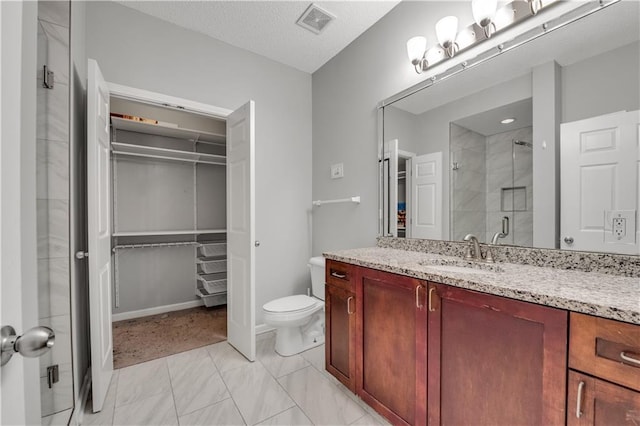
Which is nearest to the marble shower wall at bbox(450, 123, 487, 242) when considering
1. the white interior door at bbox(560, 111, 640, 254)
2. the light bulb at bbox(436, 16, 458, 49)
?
the white interior door at bbox(560, 111, 640, 254)

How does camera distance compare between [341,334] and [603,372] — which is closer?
[603,372]

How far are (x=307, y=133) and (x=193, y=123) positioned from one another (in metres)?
1.27

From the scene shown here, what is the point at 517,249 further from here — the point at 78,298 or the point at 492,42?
the point at 78,298

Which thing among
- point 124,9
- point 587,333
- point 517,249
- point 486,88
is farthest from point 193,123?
point 587,333

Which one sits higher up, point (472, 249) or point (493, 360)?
point (472, 249)

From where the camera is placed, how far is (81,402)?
5.30 feet

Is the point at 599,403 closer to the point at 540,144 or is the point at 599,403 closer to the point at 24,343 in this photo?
the point at 540,144

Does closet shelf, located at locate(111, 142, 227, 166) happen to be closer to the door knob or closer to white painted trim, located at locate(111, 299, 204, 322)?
white painted trim, located at locate(111, 299, 204, 322)

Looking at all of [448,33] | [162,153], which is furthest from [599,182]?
[162,153]

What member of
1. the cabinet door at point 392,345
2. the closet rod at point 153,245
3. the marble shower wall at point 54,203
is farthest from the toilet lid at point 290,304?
the closet rod at point 153,245

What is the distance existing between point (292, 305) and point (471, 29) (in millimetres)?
2233

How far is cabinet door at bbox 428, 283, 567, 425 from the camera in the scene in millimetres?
901

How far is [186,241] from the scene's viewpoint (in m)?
3.43

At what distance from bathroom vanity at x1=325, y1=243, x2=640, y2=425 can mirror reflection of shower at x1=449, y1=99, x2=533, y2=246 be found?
24cm
